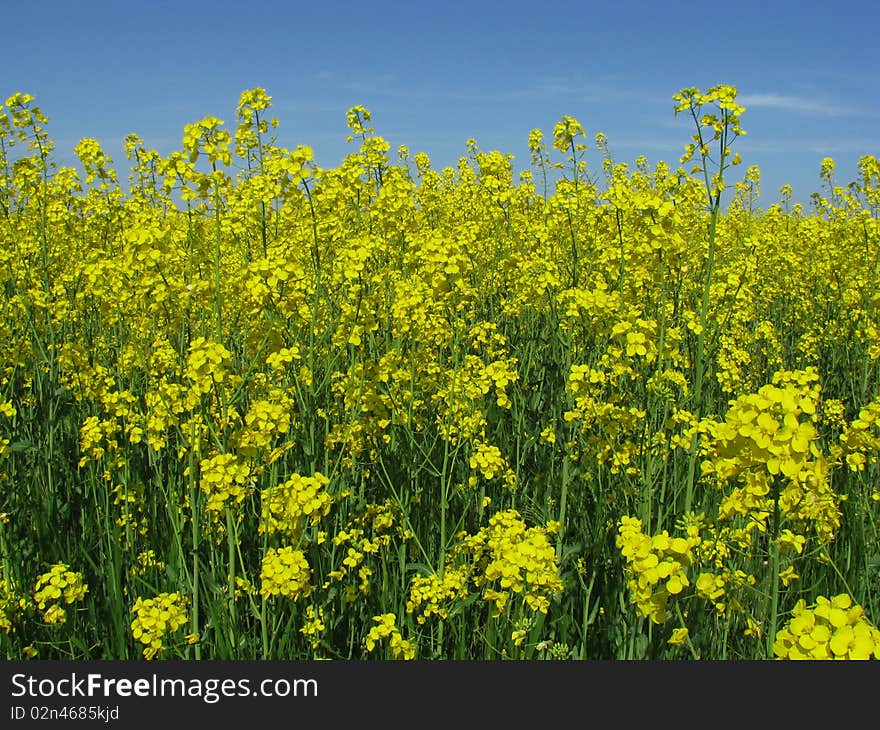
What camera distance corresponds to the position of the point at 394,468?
328 centimetres

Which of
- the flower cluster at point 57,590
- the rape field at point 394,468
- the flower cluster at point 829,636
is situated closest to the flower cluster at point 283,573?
the rape field at point 394,468

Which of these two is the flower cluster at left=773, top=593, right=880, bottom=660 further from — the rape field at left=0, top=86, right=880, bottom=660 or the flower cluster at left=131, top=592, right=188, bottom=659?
the flower cluster at left=131, top=592, right=188, bottom=659

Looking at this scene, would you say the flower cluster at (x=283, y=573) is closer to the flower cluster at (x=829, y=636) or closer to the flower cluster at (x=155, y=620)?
the flower cluster at (x=155, y=620)

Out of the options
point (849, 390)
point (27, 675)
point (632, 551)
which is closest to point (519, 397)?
point (632, 551)

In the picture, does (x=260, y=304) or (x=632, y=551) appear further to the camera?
(x=260, y=304)

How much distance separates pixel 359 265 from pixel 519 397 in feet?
4.34

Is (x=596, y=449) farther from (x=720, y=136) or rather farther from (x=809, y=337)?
(x=809, y=337)

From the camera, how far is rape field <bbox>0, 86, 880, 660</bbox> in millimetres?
2189

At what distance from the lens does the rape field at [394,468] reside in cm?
219

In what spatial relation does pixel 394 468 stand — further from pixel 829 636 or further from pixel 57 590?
pixel 829 636

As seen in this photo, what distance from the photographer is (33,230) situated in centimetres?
→ 582

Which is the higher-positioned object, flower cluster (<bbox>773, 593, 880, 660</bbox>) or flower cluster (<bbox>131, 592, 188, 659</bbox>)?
flower cluster (<bbox>773, 593, 880, 660</bbox>)

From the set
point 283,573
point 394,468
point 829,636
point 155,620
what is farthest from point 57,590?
point 829,636

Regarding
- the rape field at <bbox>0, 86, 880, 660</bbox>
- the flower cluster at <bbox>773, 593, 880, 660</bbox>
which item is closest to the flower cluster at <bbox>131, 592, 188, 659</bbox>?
the rape field at <bbox>0, 86, 880, 660</bbox>
